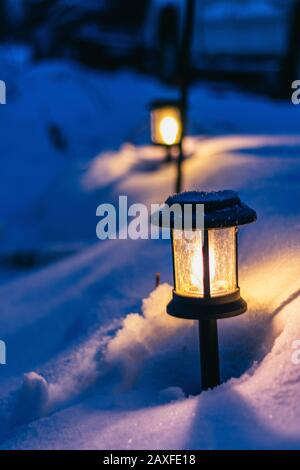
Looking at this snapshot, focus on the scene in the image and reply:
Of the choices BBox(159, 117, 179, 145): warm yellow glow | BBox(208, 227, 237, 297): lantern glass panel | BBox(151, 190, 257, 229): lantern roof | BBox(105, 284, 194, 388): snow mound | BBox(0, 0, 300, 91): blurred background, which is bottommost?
BBox(105, 284, 194, 388): snow mound

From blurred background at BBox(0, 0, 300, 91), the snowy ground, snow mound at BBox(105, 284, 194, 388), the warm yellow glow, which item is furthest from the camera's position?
blurred background at BBox(0, 0, 300, 91)

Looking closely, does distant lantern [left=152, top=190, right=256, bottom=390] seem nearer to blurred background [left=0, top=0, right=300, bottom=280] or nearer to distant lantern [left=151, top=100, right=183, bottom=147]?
blurred background [left=0, top=0, right=300, bottom=280]

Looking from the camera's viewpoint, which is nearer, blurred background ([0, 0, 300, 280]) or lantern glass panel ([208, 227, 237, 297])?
lantern glass panel ([208, 227, 237, 297])

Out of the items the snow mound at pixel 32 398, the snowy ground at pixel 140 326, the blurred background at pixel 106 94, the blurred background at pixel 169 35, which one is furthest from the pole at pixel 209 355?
the blurred background at pixel 169 35

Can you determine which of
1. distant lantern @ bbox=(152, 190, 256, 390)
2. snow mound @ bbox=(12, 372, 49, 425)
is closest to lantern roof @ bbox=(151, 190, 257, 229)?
distant lantern @ bbox=(152, 190, 256, 390)

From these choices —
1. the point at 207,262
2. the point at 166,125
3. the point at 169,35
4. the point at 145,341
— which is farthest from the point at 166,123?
the point at 169,35

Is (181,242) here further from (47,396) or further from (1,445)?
(1,445)

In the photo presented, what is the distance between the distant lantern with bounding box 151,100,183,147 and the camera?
7.68 m

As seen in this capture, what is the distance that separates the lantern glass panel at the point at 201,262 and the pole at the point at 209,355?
0.14 meters

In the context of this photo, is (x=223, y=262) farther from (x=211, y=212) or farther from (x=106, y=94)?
(x=106, y=94)

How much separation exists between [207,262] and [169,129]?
4290mm

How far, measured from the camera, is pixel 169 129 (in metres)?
7.70

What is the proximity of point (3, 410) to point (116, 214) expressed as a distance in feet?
12.4

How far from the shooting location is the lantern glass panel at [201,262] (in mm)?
3588
